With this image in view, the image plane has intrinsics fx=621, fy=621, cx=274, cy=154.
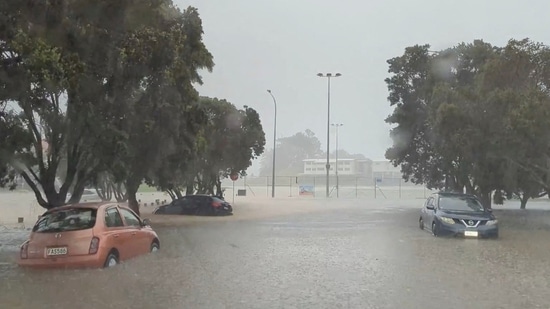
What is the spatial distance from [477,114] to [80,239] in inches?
706

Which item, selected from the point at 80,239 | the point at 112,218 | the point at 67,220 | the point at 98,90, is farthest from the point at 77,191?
the point at 80,239

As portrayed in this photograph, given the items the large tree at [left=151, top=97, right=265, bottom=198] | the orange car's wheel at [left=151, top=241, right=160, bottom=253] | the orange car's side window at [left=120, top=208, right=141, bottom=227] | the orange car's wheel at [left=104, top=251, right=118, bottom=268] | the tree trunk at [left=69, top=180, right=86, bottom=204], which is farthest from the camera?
the large tree at [left=151, top=97, right=265, bottom=198]

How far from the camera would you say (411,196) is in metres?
67.1

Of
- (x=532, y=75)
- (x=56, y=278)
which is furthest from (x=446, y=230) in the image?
(x=56, y=278)

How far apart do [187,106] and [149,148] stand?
2.08 meters

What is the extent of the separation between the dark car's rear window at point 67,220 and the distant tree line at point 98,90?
7.82 ft

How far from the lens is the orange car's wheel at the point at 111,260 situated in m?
10.9

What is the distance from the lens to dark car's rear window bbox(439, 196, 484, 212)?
19.3m

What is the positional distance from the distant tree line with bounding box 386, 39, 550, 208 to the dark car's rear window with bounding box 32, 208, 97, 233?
14.8 metres

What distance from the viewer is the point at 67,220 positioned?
11297 millimetres

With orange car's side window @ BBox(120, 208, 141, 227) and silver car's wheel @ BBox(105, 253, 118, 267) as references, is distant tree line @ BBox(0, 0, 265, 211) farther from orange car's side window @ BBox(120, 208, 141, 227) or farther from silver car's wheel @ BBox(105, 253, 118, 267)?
silver car's wheel @ BBox(105, 253, 118, 267)

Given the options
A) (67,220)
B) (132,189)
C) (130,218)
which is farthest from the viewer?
(132,189)

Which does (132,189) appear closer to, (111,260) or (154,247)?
(154,247)

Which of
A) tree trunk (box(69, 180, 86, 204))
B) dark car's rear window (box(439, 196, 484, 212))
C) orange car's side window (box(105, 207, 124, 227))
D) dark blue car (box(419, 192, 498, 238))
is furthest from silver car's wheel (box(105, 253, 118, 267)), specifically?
dark car's rear window (box(439, 196, 484, 212))
